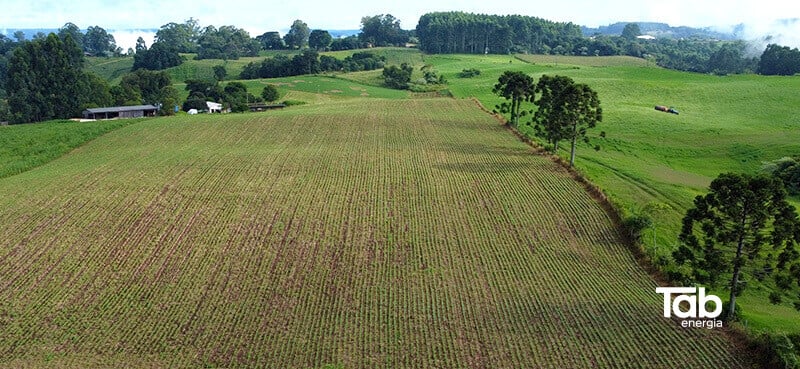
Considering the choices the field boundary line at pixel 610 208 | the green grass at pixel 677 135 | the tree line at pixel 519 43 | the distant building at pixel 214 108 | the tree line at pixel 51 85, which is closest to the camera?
the field boundary line at pixel 610 208

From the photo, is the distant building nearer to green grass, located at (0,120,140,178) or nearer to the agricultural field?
green grass, located at (0,120,140,178)

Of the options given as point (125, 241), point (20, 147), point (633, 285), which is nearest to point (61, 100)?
point (20, 147)

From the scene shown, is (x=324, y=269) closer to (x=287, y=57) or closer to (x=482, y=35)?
(x=287, y=57)

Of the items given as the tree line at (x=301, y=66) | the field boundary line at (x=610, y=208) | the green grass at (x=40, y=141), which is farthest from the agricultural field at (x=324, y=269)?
the tree line at (x=301, y=66)

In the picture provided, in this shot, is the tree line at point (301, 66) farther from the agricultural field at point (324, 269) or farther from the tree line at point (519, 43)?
the agricultural field at point (324, 269)

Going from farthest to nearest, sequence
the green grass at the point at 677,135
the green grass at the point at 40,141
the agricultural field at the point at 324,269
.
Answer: the green grass at the point at 40,141 → the green grass at the point at 677,135 → the agricultural field at the point at 324,269

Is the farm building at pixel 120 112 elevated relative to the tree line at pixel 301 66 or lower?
lower

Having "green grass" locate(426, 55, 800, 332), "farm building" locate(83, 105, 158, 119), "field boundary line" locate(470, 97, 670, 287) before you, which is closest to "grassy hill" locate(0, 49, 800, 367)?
"green grass" locate(426, 55, 800, 332)

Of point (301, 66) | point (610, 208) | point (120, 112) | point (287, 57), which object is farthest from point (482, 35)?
point (610, 208)
